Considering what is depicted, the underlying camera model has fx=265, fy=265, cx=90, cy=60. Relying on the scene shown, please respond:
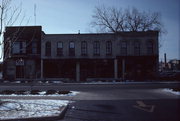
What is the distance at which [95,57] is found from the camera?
135 ft

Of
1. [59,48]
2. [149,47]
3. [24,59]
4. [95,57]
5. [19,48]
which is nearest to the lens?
[149,47]

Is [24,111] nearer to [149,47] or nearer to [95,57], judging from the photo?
[95,57]

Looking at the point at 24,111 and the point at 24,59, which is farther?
the point at 24,59

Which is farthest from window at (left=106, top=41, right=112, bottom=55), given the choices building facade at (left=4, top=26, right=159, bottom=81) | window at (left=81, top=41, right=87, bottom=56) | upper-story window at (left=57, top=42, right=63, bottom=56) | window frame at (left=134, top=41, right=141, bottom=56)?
upper-story window at (left=57, top=42, right=63, bottom=56)

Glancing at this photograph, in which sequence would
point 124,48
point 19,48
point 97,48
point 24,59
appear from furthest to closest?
point 19,48, point 24,59, point 97,48, point 124,48


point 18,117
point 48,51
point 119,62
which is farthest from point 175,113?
point 48,51

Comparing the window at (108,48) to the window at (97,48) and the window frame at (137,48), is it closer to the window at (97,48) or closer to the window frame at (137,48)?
the window at (97,48)

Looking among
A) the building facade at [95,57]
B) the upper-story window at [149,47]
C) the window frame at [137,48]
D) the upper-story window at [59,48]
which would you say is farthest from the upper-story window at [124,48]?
the upper-story window at [59,48]

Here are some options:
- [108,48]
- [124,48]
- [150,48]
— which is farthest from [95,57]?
[150,48]

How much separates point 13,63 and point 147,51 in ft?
69.5

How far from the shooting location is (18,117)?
33.1 ft

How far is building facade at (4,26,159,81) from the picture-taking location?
40688 millimetres

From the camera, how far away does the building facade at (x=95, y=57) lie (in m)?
40.7

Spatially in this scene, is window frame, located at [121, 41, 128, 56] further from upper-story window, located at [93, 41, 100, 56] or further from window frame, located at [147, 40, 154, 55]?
upper-story window, located at [93, 41, 100, 56]
